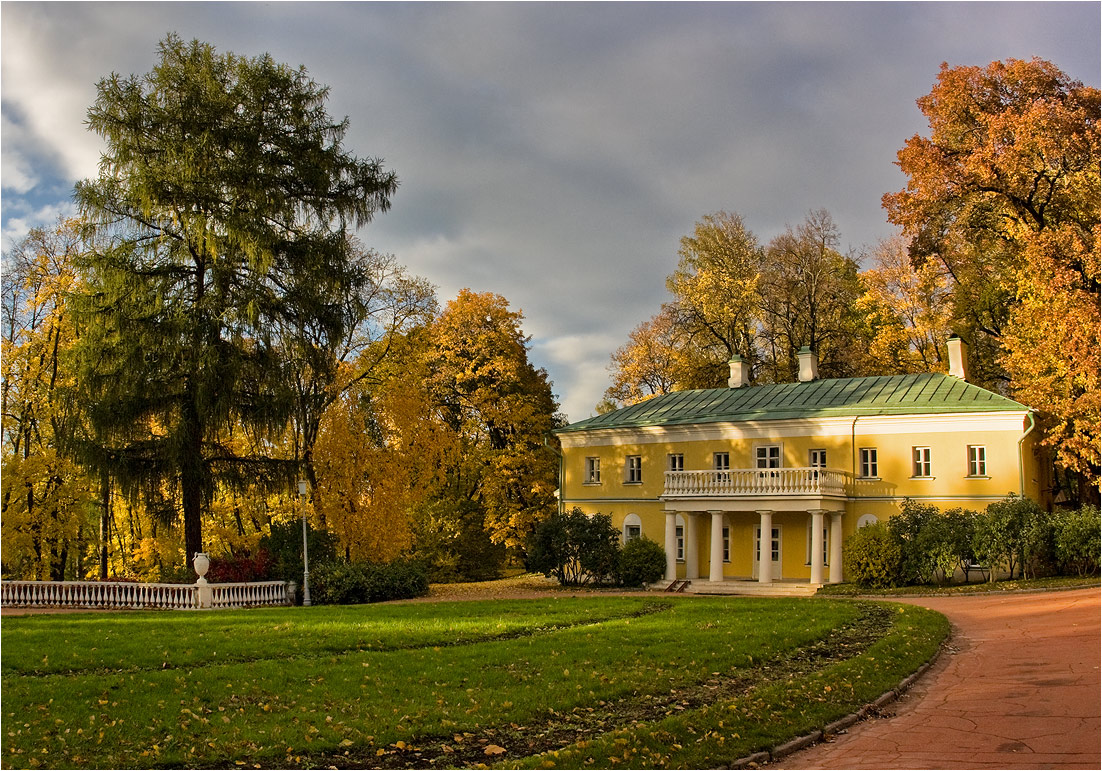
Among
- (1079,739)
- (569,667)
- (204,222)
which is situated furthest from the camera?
(204,222)

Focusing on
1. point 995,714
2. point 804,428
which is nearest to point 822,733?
point 995,714

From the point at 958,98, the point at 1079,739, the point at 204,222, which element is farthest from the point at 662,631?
the point at 958,98

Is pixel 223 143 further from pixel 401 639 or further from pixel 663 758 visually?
pixel 663 758

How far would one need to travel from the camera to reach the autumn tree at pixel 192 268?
24.3 meters

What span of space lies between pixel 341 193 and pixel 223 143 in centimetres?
363

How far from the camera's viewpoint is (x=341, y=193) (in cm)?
2748

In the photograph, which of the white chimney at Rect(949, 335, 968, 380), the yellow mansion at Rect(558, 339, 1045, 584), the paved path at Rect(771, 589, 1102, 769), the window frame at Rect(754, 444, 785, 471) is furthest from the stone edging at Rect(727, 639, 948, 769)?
the white chimney at Rect(949, 335, 968, 380)

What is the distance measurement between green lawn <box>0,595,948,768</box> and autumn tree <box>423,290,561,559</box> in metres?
22.1

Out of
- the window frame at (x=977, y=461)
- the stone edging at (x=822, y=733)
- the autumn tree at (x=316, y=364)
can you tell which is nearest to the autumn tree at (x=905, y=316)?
the window frame at (x=977, y=461)

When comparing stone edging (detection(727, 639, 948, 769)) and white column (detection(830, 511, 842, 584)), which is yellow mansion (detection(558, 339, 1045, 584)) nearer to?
white column (detection(830, 511, 842, 584))

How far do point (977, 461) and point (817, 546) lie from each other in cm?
583

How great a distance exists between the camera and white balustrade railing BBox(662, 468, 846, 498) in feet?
99.2

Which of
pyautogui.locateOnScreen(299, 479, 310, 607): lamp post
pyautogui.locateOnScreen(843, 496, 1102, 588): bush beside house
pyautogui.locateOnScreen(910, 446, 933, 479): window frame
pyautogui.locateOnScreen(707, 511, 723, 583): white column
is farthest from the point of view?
pyautogui.locateOnScreen(707, 511, 723, 583): white column

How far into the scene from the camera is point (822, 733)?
353 inches
